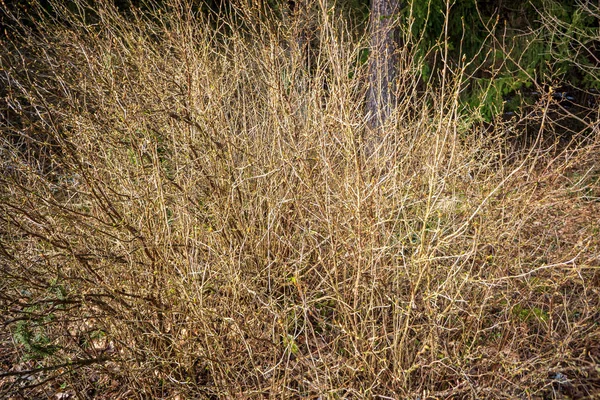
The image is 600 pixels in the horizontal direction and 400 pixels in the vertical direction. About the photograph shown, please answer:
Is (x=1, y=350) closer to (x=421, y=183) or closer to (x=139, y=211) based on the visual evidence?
(x=139, y=211)

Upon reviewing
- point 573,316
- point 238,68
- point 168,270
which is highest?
point 238,68

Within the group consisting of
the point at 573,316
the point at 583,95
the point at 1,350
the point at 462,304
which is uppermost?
the point at 462,304

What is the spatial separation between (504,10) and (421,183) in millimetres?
6074

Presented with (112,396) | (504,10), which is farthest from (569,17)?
(112,396)

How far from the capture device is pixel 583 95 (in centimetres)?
863

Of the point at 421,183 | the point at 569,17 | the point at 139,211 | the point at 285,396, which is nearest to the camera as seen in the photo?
the point at 285,396

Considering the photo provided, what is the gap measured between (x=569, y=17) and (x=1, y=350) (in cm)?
775

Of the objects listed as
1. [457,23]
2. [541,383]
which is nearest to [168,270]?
[541,383]

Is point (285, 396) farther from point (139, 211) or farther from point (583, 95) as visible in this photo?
point (583, 95)

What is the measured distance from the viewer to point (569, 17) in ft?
25.5

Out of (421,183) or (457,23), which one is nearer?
(421,183)

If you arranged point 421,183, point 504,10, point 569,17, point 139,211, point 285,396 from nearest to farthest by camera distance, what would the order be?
point 285,396 < point 139,211 < point 421,183 < point 569,17 < point 504,10

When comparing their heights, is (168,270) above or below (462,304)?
above

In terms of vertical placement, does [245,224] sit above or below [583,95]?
above
